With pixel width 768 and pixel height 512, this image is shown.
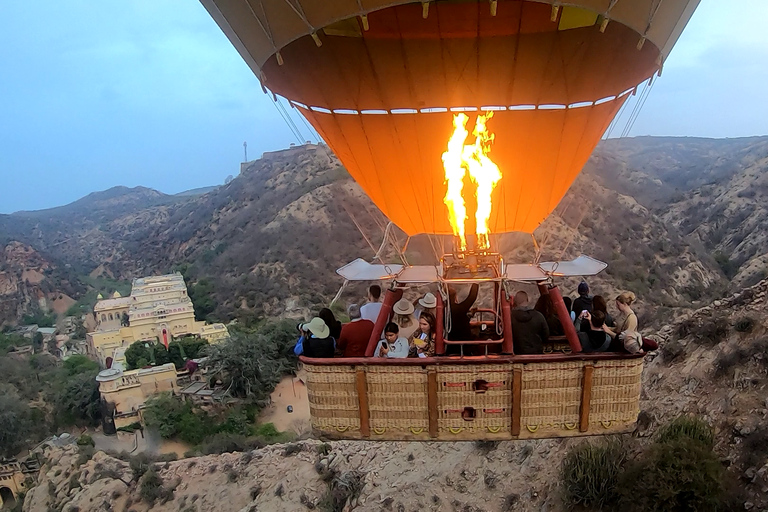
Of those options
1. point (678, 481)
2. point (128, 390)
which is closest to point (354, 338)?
point (678, 481)

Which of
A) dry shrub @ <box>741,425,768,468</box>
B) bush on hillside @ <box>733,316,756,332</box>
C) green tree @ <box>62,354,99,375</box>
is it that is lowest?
green tree @ <box>62,354,99,375</box>

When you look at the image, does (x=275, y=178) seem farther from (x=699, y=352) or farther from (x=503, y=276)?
(x=503, y=276)

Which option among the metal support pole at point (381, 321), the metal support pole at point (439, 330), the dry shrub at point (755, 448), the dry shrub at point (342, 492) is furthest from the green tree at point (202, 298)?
the metal support pole at point (439, 330)

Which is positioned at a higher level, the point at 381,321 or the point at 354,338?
the point at 381,321

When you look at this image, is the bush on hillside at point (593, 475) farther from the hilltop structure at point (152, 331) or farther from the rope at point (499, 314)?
the hilltop structure at point (152, 331)

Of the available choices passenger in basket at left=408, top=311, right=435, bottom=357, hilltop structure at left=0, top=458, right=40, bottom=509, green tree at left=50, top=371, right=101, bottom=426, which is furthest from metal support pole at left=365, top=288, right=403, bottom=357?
green tree at left=50, top=371, right=101, bottom=426

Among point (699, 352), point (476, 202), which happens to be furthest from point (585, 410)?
point (699, 352)

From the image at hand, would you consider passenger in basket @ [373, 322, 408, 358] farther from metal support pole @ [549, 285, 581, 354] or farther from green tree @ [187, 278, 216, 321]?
green tree @ [187, 278, 216, 321]

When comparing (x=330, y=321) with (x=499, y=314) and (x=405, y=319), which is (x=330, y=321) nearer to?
(x=405, y=319)
